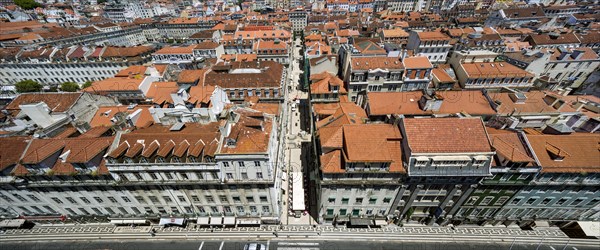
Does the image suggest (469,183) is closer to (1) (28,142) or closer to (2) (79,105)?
(1) (28,142)

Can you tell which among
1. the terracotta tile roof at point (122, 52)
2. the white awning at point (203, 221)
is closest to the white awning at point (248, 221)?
the white awning at point (203, 221)

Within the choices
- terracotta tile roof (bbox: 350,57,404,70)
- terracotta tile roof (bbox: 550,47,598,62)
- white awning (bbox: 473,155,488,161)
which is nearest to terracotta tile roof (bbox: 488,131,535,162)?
white awning (bbox: 473,155,488,161)

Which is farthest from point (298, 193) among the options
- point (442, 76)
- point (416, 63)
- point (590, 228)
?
point (442, 76)

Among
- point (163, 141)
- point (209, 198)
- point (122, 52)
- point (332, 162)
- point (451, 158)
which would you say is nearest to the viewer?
point (451, 158)

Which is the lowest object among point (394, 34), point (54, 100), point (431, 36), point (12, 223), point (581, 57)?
point (12, 223)

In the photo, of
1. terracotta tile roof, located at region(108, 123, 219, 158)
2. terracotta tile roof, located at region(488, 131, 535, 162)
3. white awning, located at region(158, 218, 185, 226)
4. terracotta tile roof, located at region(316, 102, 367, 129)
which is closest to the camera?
terracotta tile roof, located at region(488, 131, 535, 162)

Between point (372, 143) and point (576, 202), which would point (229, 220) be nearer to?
point (372, 143)

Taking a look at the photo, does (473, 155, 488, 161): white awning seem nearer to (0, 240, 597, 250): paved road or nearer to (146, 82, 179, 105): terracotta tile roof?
(0, 240, 597, 250): paved road
